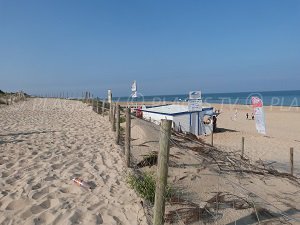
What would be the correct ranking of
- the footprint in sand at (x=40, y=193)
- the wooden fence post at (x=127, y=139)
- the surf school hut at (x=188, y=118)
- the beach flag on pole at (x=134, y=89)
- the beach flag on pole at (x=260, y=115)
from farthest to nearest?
the beach flag on pole at (x=134, y=89) → the surf school hut at (x=188, y=118) → the beach flag on pole at (x=260, y=115) → the wooden fence post at (x=127, y=139) → the footprint in sand at (x=40, y=193)

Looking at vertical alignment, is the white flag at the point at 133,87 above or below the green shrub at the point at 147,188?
above

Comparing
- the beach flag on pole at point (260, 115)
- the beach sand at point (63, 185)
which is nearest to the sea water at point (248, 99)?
the beach flag on pole at point (260, 115)

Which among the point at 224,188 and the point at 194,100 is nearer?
the point at 224,188

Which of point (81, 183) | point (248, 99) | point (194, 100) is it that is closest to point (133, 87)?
point (194, 100)

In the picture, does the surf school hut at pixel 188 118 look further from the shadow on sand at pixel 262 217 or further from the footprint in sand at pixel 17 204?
the footprint in sand at pixel 17 204

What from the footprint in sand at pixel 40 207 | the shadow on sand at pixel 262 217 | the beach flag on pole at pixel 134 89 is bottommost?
the shadow on sand at pixel 262 217

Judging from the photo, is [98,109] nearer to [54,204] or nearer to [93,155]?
[93,155]

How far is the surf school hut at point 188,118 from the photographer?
1662 centimetres

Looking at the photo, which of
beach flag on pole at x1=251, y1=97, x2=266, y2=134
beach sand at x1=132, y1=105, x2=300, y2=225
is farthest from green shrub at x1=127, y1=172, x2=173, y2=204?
beach flag on pole at x1=251, y1=97, x2=266, y2=134

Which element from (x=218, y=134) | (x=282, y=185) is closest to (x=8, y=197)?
(x=282, y=185)

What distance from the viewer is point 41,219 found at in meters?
4.18

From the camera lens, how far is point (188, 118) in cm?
1714

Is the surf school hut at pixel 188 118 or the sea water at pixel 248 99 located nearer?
the surf school hut at pixel 188 118

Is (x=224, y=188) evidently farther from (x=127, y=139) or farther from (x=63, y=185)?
(x=63, y=185)
